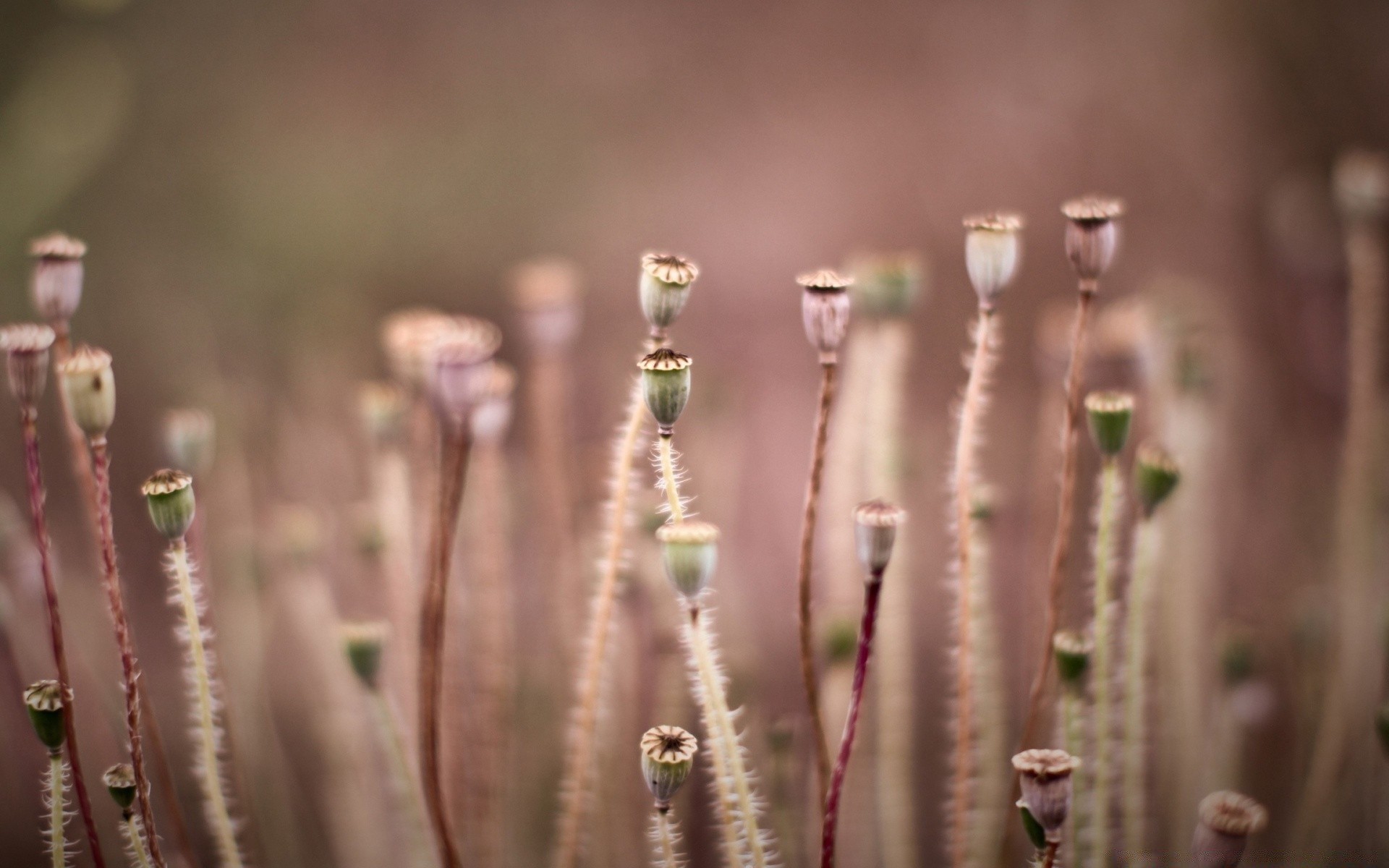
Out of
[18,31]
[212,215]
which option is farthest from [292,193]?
[18,31]

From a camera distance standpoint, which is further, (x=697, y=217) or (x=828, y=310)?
(x=697, y=217)

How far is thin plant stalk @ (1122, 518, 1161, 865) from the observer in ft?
1.49

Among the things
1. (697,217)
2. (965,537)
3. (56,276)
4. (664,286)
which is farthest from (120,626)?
(697,217)

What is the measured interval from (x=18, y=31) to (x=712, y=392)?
1.03 meters

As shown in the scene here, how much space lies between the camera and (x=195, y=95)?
132 centimetres

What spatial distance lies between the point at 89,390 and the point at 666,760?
0.28m

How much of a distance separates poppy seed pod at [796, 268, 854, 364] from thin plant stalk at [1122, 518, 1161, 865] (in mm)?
181

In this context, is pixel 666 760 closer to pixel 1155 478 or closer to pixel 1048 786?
pixel 1048 786

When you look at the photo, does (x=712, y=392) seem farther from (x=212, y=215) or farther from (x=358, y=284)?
(x=212, y=215)

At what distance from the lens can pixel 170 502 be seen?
412 millimetres

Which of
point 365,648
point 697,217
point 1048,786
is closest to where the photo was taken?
point 1048,786

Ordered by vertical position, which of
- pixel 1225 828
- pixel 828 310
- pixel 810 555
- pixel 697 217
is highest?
pixel 697 217

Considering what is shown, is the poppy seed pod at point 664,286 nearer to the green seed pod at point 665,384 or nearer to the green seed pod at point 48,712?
the green seed pod at point 665,384

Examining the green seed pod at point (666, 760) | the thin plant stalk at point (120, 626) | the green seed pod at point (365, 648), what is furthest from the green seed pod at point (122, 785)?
the green seed pod at point (666, 760)
